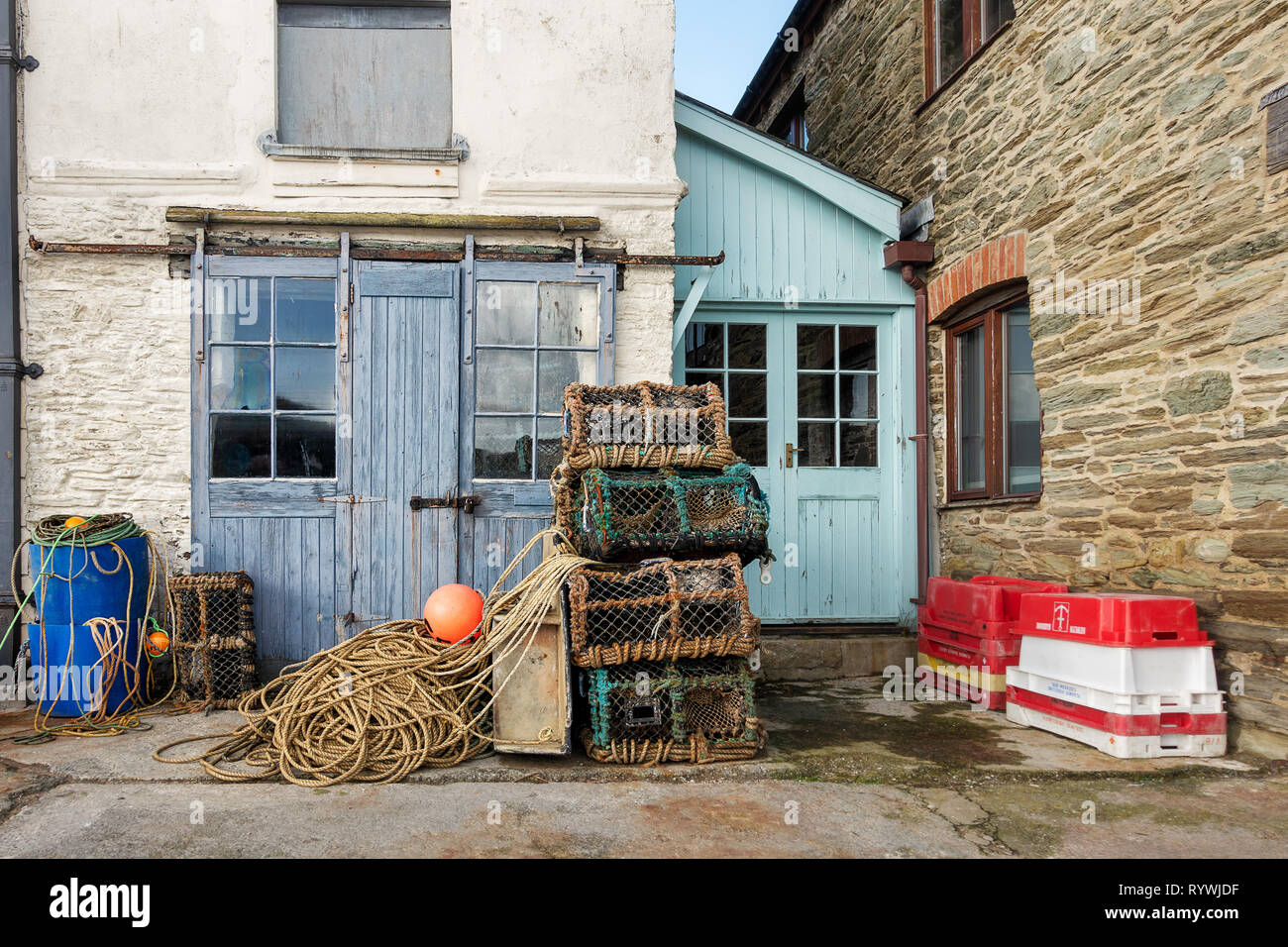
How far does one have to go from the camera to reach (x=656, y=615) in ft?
14.3

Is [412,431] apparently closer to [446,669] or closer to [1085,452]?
[446,669]

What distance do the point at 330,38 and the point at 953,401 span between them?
5.40m

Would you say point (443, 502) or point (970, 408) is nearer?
point (443, 502)

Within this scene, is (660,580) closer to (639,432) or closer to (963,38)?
(639,432)

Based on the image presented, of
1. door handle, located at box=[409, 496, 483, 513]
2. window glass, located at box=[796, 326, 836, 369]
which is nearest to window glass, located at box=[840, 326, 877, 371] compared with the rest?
window glass, located at box=[796, 326, 836, 369]

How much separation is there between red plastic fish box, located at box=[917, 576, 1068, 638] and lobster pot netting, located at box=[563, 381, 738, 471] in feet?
6.64

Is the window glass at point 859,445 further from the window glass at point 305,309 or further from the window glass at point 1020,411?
the window glass at point 305,309

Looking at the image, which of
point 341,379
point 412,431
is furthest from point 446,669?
point 341,379

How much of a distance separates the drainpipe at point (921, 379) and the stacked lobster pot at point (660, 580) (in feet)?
9.84

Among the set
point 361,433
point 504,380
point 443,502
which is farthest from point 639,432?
point 361,433

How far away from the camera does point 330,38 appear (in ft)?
20.9

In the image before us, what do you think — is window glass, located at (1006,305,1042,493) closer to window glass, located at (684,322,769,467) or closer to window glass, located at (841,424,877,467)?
window glass, located at (841,424,877,467)

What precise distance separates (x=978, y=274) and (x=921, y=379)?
1042 millimetres

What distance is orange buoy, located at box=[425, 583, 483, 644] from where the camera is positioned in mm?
4855
